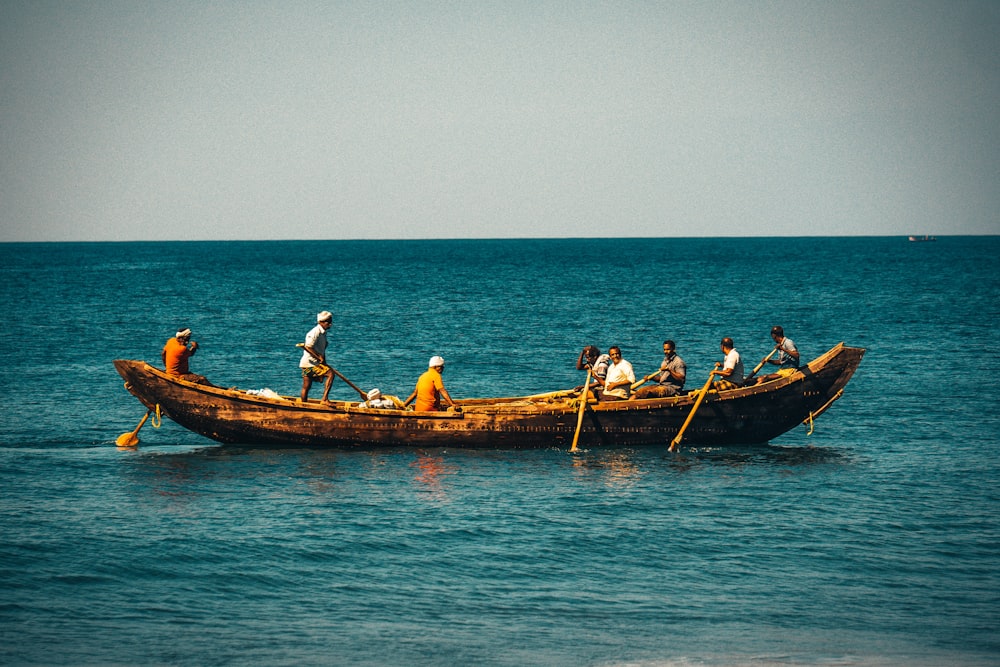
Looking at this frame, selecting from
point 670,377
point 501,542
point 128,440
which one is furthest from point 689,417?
point 128,440

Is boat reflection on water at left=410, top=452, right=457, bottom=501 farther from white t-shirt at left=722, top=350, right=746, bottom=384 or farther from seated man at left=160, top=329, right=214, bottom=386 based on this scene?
white t-shirt at left=722, top=350, right=746, bottom=384

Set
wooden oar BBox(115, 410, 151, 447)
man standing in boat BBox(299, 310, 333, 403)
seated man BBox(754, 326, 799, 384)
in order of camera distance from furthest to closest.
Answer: wooden oar BBox(115, 410, 151, 447) → seated man BBox(754, 326, 799, 384) → man standing in boat BBox(299, 310, 333, 403)

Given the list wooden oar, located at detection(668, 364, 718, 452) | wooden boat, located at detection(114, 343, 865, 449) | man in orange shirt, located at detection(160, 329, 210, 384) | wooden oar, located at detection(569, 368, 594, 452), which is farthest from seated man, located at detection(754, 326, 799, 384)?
man in orange shirt, located at detection(160, 329, 210, 384)

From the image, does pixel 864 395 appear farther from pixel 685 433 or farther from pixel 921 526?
pixel 921 526

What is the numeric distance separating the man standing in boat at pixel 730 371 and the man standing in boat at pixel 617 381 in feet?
5.89

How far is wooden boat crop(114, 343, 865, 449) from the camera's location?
21.1 meters

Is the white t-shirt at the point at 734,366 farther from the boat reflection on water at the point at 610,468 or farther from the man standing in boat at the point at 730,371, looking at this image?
the boat reflection on water at the point at 610,468

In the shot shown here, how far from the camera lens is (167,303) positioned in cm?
6875

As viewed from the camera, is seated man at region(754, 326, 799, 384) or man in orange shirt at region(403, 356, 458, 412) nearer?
man in orange shirt at region(403, 356, 458, 412)

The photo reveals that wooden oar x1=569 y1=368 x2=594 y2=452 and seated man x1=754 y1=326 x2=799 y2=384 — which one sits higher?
seated man x1=754 y1=326 x2=799 y2=384

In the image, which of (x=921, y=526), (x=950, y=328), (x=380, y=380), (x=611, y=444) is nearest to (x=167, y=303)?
(x=380, y=380)

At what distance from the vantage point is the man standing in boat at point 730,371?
21.6 meters

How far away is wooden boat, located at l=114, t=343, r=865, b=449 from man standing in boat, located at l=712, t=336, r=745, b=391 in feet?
1.43

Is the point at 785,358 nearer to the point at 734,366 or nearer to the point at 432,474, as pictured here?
the point at 734,366
